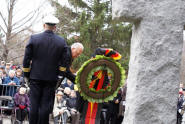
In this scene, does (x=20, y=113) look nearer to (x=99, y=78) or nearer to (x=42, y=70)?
(x=99, y=78)

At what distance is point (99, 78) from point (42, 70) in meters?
1.45

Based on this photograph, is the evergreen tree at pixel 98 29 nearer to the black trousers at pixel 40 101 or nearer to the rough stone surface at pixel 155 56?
the black trousers at pixel 40 101

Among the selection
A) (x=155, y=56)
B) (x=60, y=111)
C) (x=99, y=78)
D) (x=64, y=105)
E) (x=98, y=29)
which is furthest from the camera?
(x=98, y=29)

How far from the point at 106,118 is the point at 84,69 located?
492cm

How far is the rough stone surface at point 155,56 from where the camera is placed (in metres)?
4.56

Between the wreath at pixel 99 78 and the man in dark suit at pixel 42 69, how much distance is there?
713 millimetres

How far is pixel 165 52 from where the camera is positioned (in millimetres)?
4645

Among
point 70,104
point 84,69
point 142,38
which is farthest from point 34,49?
point 70,104

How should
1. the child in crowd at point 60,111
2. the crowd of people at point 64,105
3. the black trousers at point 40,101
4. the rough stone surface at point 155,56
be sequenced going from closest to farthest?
the rough stone surface at point 155,56 < the black trousers at point 40,101 < the crowd of people at point 64,105 < the child in crowd at point 60,111

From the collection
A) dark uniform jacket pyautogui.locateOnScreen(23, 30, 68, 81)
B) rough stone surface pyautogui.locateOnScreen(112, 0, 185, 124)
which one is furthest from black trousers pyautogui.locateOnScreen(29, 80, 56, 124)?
rough stone surface pyautogui.locateOnScreen(112, 0, 185, 124)

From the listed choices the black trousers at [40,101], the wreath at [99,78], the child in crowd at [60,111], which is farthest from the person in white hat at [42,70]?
the child in crowd at [60,111]

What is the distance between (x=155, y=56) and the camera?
4617 mm

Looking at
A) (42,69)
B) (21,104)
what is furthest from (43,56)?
(21,104)

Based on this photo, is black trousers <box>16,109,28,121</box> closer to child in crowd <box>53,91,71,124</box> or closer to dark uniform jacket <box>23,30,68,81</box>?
child in crowd <box>53,91,71,124</box>
